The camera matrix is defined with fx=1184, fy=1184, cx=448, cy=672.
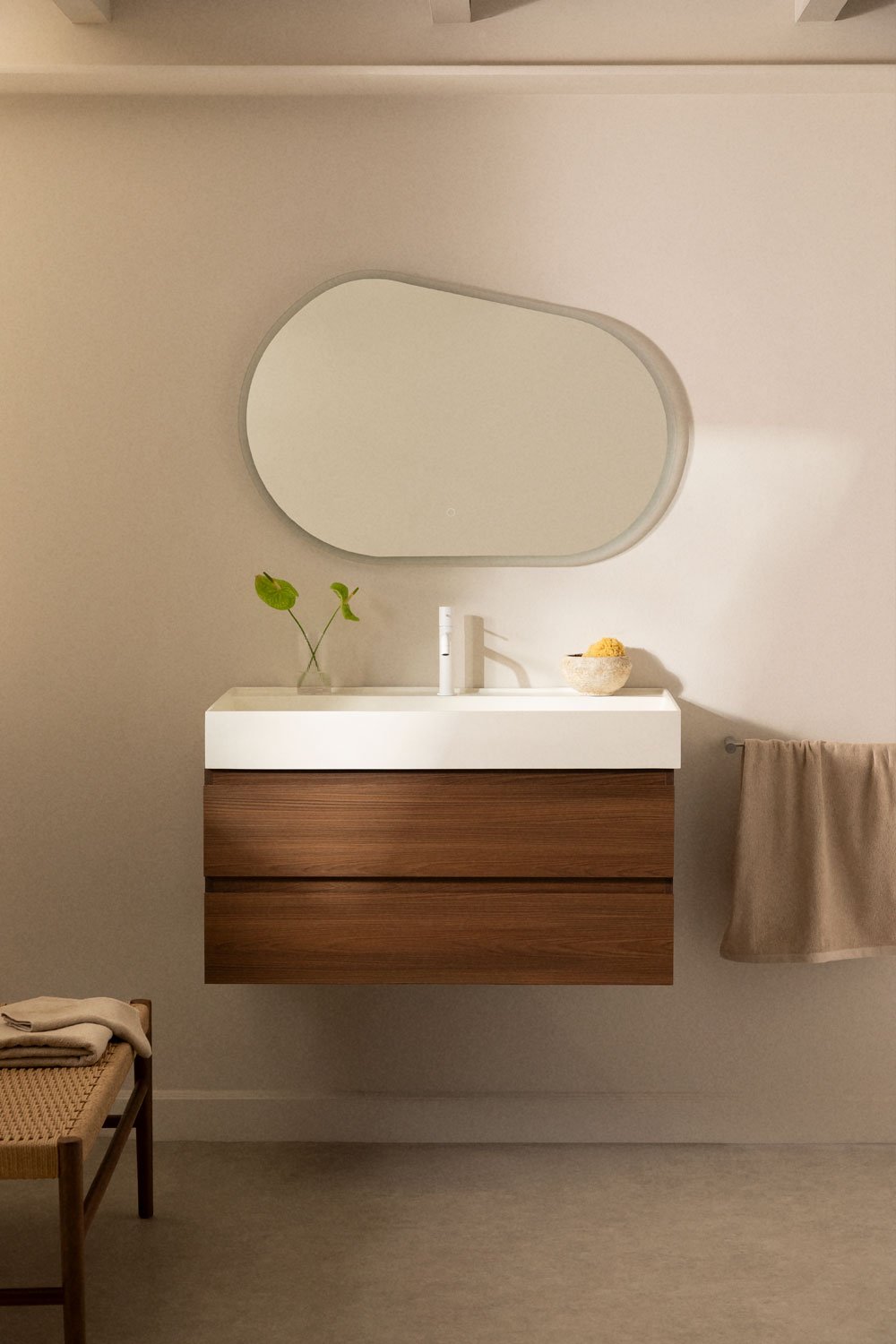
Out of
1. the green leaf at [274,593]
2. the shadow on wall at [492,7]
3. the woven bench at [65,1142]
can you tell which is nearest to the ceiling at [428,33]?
the shadow on wall at [492,7]

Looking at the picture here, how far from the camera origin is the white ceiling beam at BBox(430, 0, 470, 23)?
233cm

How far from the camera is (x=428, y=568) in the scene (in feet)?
8.50

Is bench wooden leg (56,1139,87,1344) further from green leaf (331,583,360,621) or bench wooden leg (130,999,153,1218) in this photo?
green leaf (331,583,360,621)

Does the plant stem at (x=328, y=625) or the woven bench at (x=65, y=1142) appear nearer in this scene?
the woven bench at (x=65, y=1142)

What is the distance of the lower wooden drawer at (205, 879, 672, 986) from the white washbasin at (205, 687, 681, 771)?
23cm

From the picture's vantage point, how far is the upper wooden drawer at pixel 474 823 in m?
2.24

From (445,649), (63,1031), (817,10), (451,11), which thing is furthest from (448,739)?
(817,10)

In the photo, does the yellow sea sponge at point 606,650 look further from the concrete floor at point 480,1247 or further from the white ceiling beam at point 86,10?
the white ceiling beam at point 86,10

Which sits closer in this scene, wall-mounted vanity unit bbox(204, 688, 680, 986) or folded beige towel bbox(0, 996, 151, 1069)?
folded beige towel bbox(0, 996, 151, 1069)

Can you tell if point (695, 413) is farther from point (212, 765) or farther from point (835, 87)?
point (212, 765)

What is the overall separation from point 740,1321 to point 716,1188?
473 mm

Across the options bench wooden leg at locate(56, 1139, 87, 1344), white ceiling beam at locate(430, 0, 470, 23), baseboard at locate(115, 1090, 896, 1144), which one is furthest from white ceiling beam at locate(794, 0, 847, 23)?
bench wooden leg at locate(56, 1139, 87, 1344)

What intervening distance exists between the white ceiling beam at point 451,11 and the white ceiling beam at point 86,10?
67cm

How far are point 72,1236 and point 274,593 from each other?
1276 millimetres
